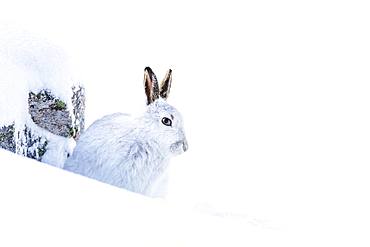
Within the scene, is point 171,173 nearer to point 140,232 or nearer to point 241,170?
point 241,170

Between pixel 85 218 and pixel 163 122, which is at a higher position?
pixel 163 122

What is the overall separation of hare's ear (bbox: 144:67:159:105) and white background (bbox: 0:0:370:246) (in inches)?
2.1

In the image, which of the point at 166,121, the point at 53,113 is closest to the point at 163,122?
the point at 166,121

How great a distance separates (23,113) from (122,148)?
148 millimetres

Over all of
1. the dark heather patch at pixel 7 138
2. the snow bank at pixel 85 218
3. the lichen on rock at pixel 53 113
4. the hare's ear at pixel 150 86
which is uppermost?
the hare's ear at pixel 150 86

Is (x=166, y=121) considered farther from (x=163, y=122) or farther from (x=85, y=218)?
(x=85, y=218)

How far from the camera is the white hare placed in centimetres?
97

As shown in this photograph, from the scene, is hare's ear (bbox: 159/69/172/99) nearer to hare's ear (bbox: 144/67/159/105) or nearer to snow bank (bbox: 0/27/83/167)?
hare's ear (bbox: 144/67/159/105)

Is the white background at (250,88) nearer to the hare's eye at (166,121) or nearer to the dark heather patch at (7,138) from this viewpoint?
the hare's eye at (166,121)

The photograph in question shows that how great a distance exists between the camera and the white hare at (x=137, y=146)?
3.19ft

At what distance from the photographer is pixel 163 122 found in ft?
3.24

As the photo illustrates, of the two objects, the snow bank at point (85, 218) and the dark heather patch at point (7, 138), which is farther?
the dark heather patch at point (7, 138)

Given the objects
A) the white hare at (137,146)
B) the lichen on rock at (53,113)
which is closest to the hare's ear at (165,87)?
the white hare at (137,146)

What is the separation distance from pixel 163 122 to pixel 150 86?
2.2 inches
